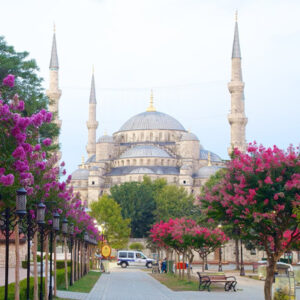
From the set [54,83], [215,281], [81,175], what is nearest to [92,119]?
[81,175]

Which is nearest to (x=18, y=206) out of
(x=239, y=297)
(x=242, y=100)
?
(x=239, y=297)

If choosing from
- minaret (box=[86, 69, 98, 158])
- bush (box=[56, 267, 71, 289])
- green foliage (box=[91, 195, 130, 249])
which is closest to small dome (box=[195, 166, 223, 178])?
minaret (box=[86, 69, 98, 158])

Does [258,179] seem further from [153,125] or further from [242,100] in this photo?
[153,125]

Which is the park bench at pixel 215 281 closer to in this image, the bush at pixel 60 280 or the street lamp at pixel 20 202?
the bush at pixel 60 280

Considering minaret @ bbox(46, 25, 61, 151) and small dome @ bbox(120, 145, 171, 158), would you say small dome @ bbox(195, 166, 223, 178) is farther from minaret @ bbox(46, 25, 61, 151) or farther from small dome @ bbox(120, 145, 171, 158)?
minaret @ bbox(46, 25, 61, 151)

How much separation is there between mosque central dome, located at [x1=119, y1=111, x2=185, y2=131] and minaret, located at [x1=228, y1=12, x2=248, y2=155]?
115 feet

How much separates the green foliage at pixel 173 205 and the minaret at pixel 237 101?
8480 mm

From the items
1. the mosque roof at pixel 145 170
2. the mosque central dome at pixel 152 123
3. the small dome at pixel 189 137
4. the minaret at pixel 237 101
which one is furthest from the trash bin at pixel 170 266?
the mosque central dome at pixel 152 123

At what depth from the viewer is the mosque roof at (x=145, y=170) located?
351 ft

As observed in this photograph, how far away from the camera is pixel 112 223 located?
2879 inches

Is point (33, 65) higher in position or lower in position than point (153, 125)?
lower

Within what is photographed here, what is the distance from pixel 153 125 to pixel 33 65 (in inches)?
3541

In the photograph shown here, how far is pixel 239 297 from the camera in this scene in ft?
70.8

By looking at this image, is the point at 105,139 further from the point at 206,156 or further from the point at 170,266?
the point at 170,266
